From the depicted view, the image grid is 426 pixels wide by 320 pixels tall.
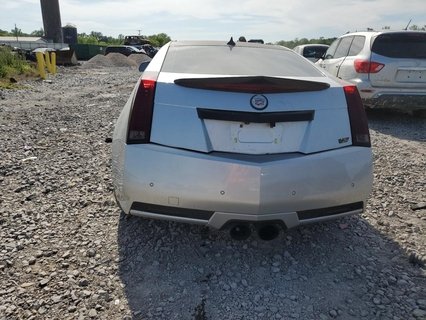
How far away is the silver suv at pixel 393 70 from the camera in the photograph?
21.5ft

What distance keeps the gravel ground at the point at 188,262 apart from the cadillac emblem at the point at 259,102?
1171mm

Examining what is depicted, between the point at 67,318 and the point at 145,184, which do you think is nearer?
the point at 67,318

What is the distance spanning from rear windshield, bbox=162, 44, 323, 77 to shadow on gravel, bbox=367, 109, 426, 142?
4017 mm

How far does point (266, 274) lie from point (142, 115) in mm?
1408

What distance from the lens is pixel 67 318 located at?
209cm

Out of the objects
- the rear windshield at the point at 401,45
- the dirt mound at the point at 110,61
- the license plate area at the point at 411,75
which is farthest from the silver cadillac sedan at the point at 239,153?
the dirt mound at the point at 110,61

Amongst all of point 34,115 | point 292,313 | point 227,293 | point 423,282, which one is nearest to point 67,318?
point 227,293

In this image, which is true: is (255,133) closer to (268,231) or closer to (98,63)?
(268,231)

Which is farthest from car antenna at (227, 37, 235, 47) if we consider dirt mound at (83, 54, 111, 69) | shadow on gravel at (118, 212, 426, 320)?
dirt mound at (83, 54, 111, 69)

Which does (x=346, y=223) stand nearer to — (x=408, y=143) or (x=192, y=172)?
(x=192, y=172)

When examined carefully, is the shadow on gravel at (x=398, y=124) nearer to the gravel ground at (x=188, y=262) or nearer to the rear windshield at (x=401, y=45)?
the rear windshield at (x=401, y=45)

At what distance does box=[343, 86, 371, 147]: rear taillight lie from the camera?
8.25ft

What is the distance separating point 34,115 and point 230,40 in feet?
19.8

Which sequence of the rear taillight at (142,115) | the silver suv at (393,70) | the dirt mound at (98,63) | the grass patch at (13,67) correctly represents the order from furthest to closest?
1. the dirt mound at (98,63)
2. the grass patch at (13,67)
3. the silver suv at (393,70)
4. the rear taillight at (142,115)
